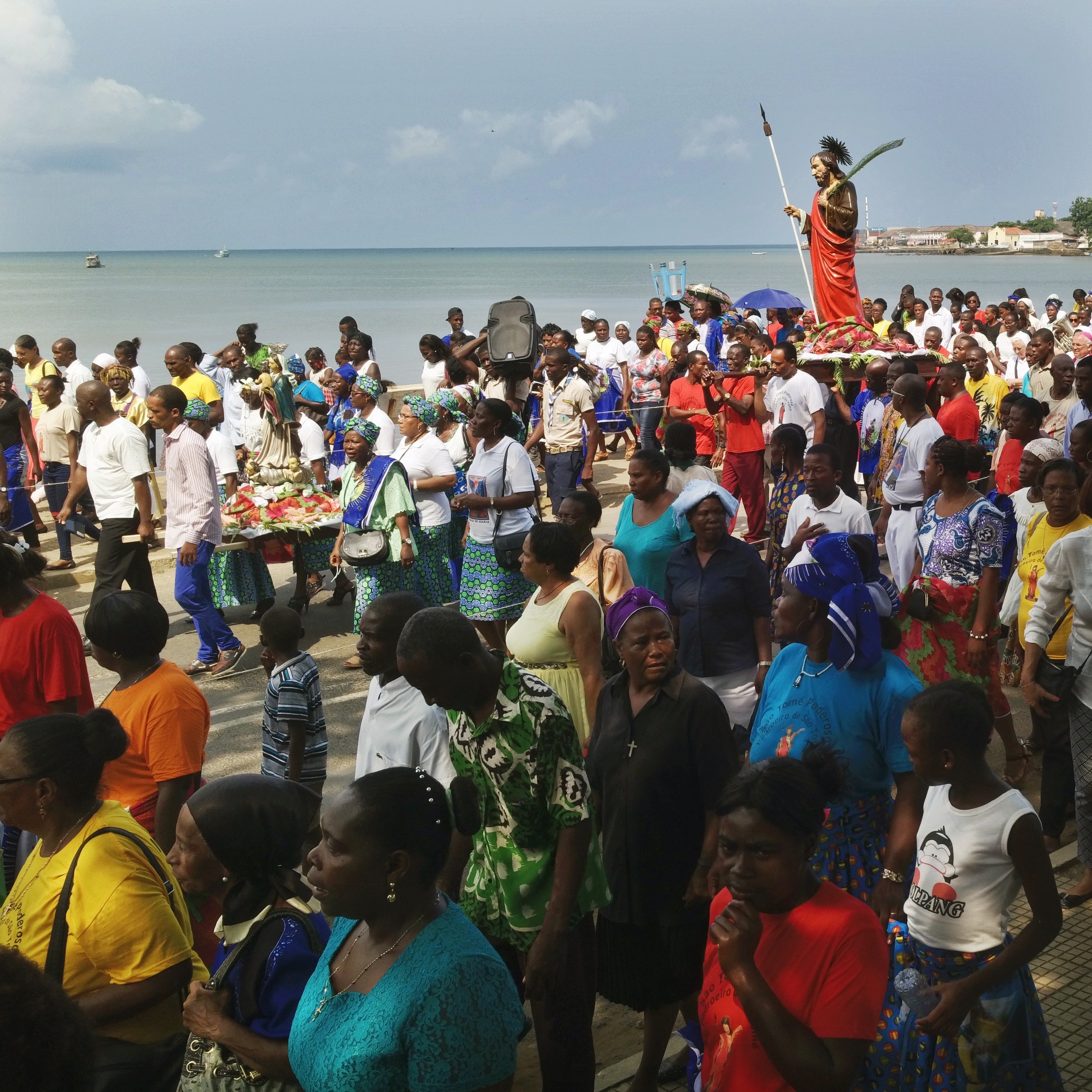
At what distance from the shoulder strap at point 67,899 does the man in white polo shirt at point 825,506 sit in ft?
14.0

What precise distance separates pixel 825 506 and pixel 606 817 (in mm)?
3262

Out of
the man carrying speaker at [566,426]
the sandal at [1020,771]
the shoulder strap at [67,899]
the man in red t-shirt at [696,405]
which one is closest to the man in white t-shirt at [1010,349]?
the man in red t-shirt at [696,405]

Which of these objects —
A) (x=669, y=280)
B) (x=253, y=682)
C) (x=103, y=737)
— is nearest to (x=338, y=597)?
(x=253, y=682)

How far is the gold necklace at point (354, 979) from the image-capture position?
269 cm

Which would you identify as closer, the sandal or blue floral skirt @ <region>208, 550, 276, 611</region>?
the sandal

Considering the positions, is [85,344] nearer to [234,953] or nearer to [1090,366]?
[1090,366]

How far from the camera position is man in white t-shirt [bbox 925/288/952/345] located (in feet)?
67.7

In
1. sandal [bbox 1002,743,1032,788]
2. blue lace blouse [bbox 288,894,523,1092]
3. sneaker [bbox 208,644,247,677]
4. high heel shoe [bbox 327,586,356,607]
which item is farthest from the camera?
high heel shoe [bbox 327,586,356,607]

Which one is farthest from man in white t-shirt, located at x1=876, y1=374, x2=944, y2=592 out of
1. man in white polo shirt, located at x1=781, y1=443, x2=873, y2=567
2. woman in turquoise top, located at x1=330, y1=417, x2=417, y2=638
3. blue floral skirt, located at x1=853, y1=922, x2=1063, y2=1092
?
blue floral skirt, located at x1=853, y1=922, x2=1063, y2=1092

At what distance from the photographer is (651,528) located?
6.71 meters

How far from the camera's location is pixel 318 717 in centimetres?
526

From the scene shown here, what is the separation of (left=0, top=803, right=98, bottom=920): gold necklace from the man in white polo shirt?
14.2 ft

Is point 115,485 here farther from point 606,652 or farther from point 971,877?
point 971,877

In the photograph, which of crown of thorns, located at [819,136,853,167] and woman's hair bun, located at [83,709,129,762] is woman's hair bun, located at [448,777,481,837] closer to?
woman's hair bun, located at [83,709,129,762]
